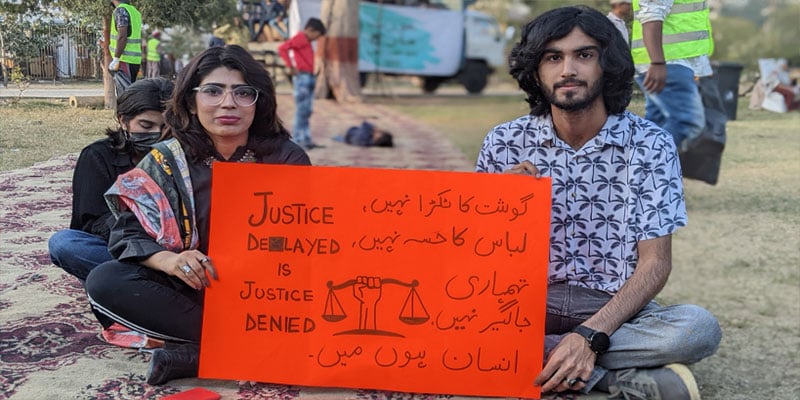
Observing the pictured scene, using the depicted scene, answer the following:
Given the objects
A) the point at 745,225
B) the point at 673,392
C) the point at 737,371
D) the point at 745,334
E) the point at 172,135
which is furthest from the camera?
the point at 745,225

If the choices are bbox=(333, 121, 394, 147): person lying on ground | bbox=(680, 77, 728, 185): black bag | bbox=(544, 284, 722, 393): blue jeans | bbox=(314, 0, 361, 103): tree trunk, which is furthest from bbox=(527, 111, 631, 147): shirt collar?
bbox=(314, 0, 361, 103): tree trunk

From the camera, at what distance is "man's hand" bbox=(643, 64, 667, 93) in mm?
3652

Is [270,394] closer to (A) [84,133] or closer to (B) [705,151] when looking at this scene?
(A) [84,133]

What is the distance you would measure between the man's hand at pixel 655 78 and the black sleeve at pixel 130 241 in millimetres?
2204

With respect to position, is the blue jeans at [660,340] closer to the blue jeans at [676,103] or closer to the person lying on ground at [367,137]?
the blue jeans at [676,103]

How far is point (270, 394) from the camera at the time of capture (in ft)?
7.76

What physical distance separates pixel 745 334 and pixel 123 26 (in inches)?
108

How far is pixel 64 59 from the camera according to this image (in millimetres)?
2975

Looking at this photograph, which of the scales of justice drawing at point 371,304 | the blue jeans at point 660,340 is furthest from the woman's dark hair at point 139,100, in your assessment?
the blue jeans at point 660,340

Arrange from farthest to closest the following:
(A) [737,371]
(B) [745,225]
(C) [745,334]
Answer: (B) [745,225], (C) [745,334], (A) [737,371]

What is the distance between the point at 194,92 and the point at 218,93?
8 cm

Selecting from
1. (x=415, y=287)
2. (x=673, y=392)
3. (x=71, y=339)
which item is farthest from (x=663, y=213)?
(x=71, y=339)

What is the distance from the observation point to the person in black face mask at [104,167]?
2.80 metres

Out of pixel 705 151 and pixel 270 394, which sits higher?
pixel 705 151
